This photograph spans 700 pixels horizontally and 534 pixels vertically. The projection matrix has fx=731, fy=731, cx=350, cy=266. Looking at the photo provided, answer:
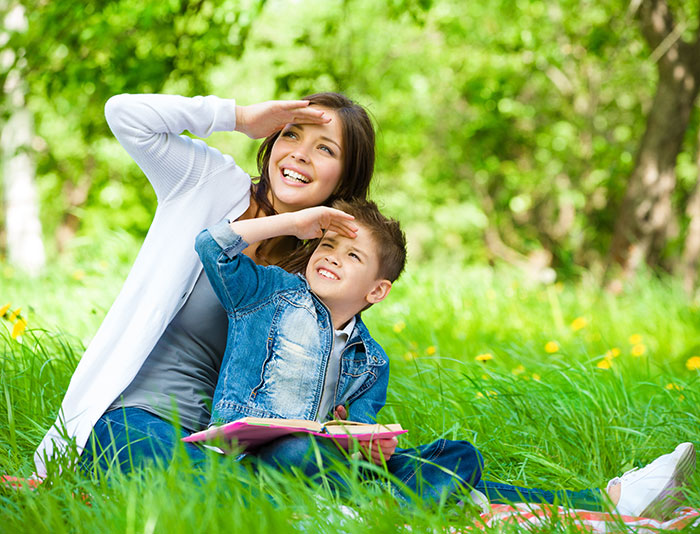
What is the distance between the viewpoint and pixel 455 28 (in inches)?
331

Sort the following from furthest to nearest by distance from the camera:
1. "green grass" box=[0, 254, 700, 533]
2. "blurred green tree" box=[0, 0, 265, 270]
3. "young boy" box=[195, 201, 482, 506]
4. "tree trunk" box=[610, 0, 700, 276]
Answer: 1. "tree trunk" box=[610, 0, 700, 276]
2. "blurred green tree" box=[0, 0, 265, 270]
3. "young boy" box=[195, 201, 482, 506]
4. "green grass" box=[0, 254, 700, 533]

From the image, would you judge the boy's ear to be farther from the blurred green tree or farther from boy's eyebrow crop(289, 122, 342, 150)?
the blurred green tree

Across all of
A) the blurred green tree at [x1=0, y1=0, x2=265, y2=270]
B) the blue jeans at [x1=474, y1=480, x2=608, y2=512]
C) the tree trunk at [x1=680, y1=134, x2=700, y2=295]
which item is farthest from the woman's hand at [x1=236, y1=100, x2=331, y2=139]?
the tree trunk at [x1=680, y1=134, x2=700, y2=295]

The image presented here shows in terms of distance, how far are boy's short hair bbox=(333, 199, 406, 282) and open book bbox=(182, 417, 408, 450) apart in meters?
0.53

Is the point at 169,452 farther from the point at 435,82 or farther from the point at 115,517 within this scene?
the point at 435,82

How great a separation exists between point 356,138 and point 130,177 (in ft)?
34.5

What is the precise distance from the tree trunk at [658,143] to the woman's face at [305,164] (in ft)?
14.2

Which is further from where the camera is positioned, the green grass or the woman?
the woman

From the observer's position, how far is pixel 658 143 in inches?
235

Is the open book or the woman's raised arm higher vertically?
the woman's raised arm

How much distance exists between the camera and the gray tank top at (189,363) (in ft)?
6.74

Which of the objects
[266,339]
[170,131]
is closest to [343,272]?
[266,339]

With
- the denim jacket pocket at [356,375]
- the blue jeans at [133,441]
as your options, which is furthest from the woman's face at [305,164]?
the blue jeans at [133,441]

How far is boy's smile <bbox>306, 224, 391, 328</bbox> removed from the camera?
206 cm
